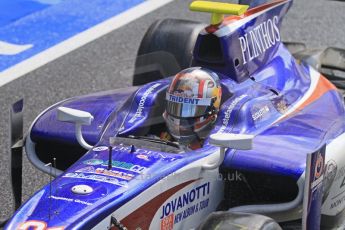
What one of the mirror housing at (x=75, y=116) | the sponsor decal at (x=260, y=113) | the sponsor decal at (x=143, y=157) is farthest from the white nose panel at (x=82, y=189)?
the sponsor decal at (x=260, y=113)

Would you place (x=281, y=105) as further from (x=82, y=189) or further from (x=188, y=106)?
(x=82, y=189)

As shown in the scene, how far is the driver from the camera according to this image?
4832mm

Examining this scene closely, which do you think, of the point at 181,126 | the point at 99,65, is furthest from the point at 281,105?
the point at 99,65

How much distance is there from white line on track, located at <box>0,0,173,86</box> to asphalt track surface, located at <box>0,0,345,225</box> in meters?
0.07

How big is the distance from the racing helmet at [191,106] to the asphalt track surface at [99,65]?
1387mm

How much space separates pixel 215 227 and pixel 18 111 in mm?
1336

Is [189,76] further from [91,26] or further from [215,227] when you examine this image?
[91,26]

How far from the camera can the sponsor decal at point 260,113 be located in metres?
5.06

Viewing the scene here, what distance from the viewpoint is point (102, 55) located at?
27.9 ft

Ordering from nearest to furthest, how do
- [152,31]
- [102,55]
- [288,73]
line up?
[288,73], [152,31], [102,55]

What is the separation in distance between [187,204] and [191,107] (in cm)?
57

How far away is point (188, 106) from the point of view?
4.83 m

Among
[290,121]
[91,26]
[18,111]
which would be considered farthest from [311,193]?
[91,26]

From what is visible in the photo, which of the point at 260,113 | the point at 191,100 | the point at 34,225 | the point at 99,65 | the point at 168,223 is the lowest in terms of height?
the point at 99,65
